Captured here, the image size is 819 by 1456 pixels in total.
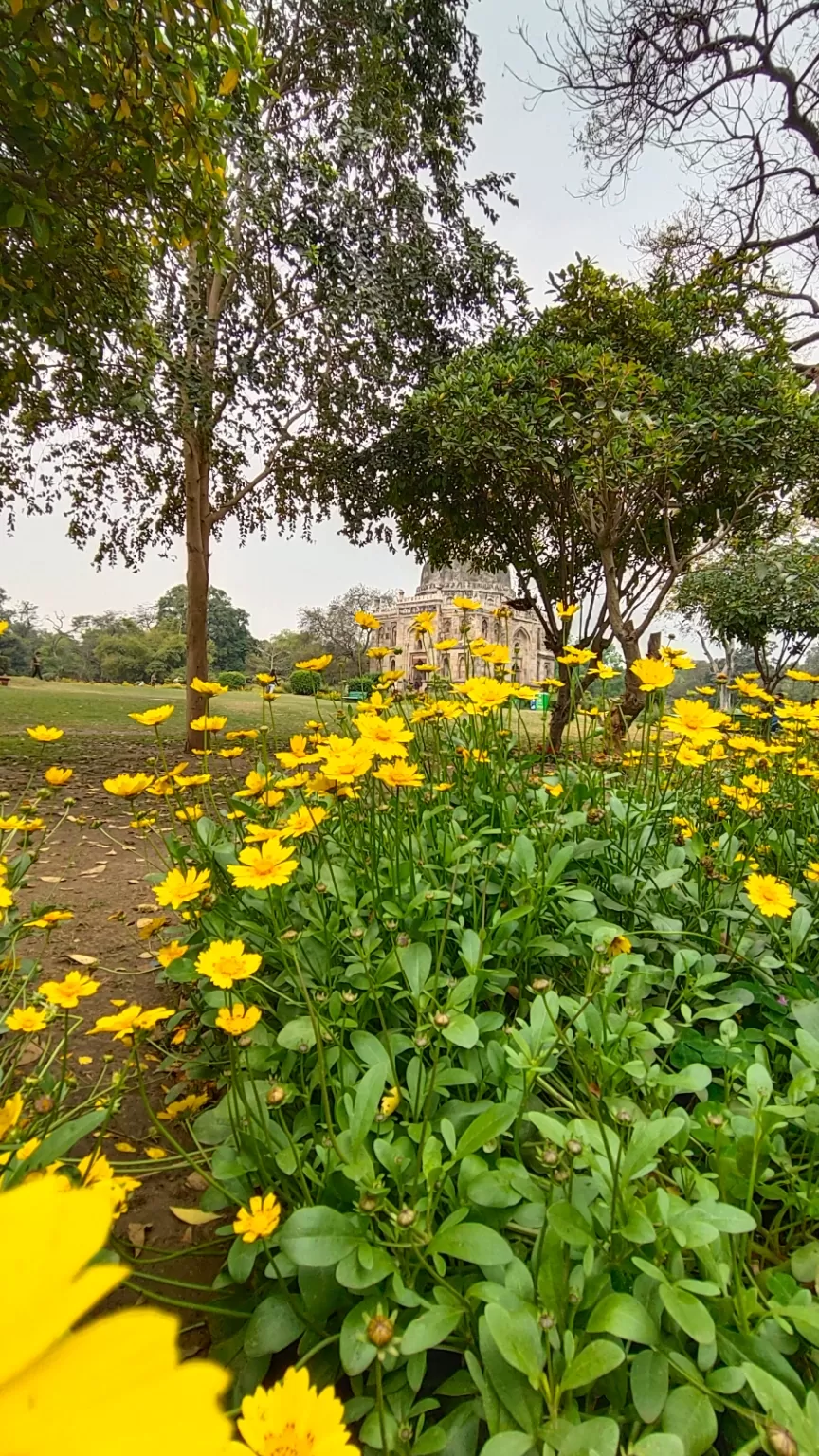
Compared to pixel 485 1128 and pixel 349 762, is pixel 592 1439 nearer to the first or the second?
pixel 485 1128

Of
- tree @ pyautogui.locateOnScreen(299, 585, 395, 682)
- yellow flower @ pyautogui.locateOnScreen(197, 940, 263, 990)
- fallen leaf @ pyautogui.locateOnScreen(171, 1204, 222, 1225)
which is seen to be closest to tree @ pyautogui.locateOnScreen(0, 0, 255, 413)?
yellow flower @ pyautogui.locateOnScreen(197, 940, 263, 990)

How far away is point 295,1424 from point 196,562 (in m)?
5.43

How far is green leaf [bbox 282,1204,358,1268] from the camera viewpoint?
22.4 inches

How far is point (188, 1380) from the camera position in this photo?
0.11 m

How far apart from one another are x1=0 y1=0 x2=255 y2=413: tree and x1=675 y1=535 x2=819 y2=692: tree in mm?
7455

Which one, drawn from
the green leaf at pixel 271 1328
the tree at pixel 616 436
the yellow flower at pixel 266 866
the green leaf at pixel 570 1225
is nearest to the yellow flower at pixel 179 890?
the yellow flower at pixel 266 866

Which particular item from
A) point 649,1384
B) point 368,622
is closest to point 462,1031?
point 649,1384

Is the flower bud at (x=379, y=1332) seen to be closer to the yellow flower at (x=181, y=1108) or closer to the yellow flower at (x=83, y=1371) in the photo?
the yellow flower at (x=83, y=1371)

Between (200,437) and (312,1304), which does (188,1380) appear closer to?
(312,1304)

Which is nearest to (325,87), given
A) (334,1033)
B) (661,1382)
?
(334,1033)

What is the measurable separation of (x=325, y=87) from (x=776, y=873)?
6300 millimetres

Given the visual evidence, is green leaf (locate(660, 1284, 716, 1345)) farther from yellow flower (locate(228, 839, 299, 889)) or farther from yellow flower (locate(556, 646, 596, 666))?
yellow flower (locate(556, 646, 596, 666))

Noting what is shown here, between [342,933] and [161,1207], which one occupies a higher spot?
[342,933]

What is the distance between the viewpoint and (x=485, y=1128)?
65cm
